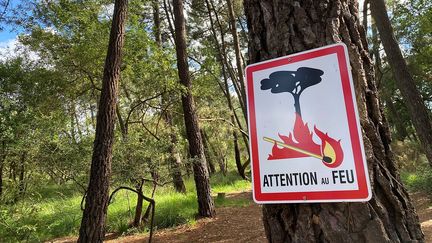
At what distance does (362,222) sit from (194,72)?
518 inches

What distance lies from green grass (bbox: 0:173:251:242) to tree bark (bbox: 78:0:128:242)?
81 cm

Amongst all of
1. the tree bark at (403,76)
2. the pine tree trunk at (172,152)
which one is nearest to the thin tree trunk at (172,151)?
the pine tree trunk at (172,152)

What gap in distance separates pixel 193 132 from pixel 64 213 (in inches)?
137

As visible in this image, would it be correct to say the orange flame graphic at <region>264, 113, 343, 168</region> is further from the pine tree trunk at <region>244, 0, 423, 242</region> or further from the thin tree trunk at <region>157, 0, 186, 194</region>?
the thin tree trunk at <region>157, 0, 186, 194</region>

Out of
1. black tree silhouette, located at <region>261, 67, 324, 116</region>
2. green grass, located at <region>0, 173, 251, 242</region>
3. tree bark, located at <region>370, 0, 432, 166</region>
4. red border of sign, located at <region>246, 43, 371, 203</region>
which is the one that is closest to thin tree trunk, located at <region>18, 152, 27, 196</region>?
green grass, located at <region>0, 173, 251, 242</region>

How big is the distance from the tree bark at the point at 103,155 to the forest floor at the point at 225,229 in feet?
6.17

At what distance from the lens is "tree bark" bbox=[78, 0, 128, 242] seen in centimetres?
500

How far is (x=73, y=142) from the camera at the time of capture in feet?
22.5

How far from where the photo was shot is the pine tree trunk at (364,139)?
3.57ft

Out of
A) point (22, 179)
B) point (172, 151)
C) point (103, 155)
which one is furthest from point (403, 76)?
point (22, 179)

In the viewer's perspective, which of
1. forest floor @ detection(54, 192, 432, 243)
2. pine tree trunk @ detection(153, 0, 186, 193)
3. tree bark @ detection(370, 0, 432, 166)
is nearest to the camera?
forest floor @ detection(54, 192, 432, 243)

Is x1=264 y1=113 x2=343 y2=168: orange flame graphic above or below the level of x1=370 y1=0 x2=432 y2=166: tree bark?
below

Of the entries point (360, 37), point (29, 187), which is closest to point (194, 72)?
point (29, 187)

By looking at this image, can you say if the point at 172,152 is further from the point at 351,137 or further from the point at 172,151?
the point at 351,137
